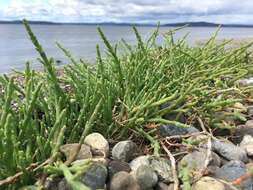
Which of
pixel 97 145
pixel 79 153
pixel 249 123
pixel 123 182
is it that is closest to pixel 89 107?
pixel 97 145

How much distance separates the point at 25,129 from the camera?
2.32m

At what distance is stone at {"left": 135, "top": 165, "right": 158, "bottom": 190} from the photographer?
233 centimetres

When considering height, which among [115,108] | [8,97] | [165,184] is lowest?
[165,184]

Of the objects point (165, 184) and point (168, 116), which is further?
point (168, 116)

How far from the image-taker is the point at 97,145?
8.23 feet

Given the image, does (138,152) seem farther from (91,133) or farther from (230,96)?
(230,96)

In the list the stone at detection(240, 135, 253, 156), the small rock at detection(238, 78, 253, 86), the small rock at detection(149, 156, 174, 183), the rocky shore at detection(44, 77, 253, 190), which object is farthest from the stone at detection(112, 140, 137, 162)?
the small rock at detection(238, 78, 253, 86)

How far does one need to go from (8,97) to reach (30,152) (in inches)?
12.9

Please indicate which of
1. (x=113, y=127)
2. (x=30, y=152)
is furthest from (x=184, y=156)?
(x=30, y=152)

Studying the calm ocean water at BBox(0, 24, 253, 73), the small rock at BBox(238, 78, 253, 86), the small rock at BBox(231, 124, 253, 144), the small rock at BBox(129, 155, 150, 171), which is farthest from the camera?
the calm ocean water at BBox(0, 24, 253, 73)

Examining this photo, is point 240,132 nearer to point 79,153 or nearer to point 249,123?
point 249,123

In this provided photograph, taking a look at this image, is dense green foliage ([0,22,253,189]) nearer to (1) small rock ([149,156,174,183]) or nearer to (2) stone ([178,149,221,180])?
(1) small rock ([149,156,174,183])

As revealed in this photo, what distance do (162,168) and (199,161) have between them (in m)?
0.24

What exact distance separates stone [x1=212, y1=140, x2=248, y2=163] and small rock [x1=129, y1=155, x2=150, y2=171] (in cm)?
52
